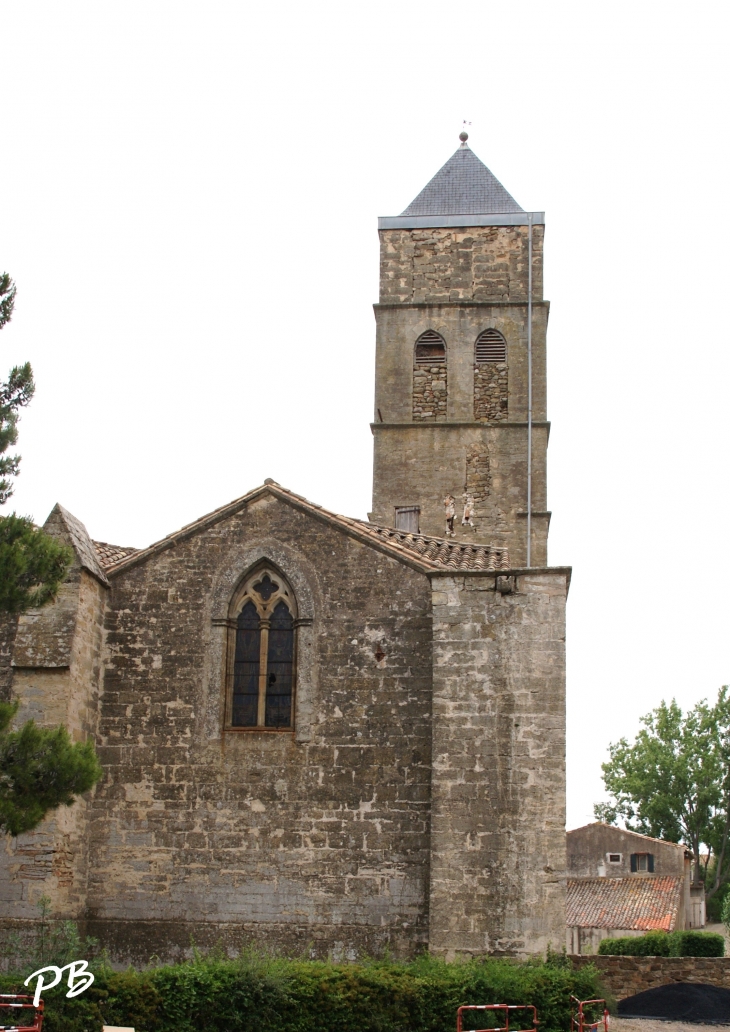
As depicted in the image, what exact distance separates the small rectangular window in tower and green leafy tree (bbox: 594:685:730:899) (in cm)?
2896

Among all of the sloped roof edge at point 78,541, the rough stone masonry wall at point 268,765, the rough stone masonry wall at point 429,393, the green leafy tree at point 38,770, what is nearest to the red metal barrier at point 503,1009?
the rough stone masonry wall at point 268,765

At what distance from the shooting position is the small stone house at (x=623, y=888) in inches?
1364

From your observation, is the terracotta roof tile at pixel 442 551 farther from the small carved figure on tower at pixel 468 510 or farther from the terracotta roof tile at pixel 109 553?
the small carved figure on tower at pixel 468 510

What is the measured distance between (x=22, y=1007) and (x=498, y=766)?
6014mm

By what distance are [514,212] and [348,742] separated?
1655 centimetres


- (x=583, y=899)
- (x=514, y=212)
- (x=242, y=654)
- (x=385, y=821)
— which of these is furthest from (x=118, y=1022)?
(x=583, y=899)

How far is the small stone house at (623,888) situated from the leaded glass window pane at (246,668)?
1917 centimetres

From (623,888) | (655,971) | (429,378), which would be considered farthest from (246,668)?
(623,888)

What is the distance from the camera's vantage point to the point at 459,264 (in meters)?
27.3

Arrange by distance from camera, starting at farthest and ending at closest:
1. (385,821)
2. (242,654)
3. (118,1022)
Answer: (242,654)
(385,821)
(118,1022)

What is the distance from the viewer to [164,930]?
14.7 meters

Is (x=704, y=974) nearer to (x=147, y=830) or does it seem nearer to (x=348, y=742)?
(x=348, y=742)

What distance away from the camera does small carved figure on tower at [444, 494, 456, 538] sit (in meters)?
25.5

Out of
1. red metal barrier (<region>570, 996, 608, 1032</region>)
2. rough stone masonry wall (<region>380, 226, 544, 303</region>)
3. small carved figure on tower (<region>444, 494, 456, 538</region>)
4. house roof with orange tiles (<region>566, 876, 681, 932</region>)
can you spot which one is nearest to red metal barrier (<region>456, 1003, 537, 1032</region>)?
red metal barrier (<region>570, 996, 608, 1032</region>)
